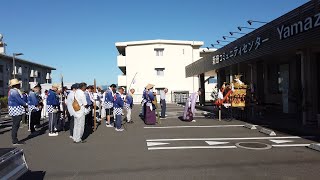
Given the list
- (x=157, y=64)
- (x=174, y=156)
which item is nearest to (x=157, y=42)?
(x=157, y=64)

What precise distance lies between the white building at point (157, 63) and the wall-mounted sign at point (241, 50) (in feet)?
68.0

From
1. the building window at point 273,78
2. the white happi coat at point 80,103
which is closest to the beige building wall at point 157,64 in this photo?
the building window at point 273,78

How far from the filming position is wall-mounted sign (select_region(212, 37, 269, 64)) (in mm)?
14008

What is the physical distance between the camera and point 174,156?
7449 millimetres

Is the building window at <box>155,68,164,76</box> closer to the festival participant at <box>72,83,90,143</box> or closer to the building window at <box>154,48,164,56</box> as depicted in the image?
the building window at <box>154,48,164,56</box>

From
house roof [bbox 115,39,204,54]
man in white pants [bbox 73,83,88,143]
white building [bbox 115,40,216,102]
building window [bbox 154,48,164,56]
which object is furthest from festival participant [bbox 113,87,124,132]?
building window [bbox 154,48,164,56]

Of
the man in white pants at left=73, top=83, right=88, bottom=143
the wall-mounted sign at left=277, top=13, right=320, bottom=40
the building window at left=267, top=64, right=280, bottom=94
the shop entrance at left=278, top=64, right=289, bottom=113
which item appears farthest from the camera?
the building window at left=267, top=64, right=280, bottom=94

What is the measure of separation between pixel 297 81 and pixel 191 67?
1474cm

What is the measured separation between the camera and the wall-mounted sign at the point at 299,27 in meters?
9.70

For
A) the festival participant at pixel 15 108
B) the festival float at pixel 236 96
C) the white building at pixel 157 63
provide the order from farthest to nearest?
the white building at pixel 157 63
the festival float at pixel 236 96
the festival participant at pixel 15 108

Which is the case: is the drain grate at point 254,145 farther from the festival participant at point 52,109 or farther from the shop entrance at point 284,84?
the shop entrance at point 284,84

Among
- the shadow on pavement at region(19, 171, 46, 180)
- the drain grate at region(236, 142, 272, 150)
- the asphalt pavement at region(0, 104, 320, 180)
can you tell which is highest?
the drain grate at region(236, 142, 272, 150)

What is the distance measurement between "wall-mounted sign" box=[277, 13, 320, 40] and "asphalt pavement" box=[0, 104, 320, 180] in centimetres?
334

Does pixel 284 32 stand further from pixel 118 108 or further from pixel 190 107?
pixel 118 108
